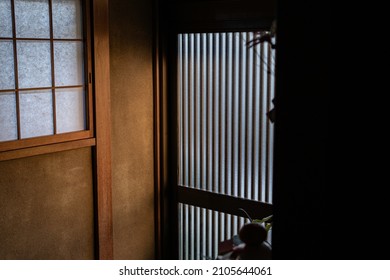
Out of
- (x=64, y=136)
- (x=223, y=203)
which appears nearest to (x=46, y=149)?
(x=64, y=136)

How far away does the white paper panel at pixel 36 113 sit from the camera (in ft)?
10.5

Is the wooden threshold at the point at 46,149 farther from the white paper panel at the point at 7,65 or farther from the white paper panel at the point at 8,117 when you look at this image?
the white paper panel at the point at 7,65

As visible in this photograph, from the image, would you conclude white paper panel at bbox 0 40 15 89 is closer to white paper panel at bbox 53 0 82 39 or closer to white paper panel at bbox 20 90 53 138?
white paper panel at bbox 20 90 53 138

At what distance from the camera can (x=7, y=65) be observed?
3088mm

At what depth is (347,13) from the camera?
856 millimetres

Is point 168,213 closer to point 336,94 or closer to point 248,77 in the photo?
point 248,77

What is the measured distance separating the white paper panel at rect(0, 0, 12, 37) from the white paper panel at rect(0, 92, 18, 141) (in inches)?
13.9

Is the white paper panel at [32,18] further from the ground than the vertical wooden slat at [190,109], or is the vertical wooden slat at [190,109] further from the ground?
the white paper panel at [32,18]

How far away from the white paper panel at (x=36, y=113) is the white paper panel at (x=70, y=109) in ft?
0.22

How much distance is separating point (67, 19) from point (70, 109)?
22.6 inches

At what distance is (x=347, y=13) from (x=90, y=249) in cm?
316

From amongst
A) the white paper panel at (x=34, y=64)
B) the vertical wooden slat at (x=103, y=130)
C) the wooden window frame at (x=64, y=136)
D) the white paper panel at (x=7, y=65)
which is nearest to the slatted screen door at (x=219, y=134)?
the vertical wooden slat at (x=103, y=130)

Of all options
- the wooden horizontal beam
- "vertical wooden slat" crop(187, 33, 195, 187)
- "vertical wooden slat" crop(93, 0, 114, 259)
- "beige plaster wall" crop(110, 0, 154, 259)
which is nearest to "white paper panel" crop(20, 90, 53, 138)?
"vertical wooden slat" crop(93, 0, 114, 259)

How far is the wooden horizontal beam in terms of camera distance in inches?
146
